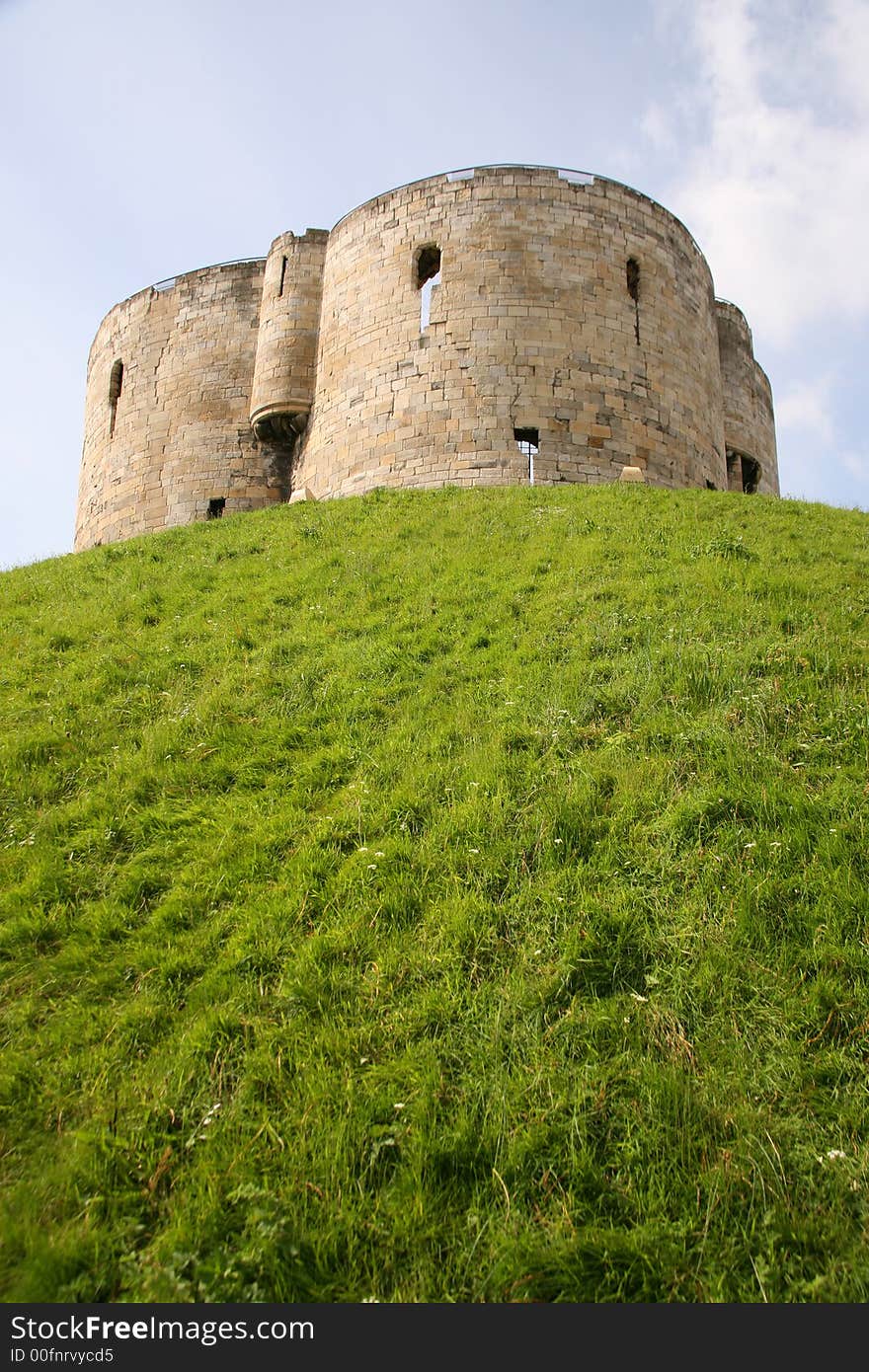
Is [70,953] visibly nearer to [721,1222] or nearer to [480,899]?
[480,899]

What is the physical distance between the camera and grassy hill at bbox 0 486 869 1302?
2635 mm

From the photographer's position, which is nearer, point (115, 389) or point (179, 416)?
point (179, 416)

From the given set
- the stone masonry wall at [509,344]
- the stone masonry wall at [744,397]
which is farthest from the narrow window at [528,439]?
the stone masonry wall at [744,397]

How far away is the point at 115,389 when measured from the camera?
2003 cm

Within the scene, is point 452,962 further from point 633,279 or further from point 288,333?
point 288,333

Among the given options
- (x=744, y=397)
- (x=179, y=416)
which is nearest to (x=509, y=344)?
(x=179, y=416)

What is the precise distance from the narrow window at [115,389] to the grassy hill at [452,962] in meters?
14.2

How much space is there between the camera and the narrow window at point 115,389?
19719 millimetres

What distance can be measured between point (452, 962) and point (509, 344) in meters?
13.1

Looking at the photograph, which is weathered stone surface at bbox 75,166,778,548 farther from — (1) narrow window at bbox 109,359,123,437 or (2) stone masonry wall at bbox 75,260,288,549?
(1) narrow window at bbox 109,359,123,437

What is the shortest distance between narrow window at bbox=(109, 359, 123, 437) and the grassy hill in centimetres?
1421

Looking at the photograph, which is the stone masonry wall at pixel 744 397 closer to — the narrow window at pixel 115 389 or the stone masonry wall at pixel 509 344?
the stone masonry wall at pixel 509 344

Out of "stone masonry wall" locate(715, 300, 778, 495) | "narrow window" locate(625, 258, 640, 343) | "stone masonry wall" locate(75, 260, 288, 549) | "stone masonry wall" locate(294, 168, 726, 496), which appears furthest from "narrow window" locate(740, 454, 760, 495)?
"stone masonry wall" locate(75, 260, 288, 549)

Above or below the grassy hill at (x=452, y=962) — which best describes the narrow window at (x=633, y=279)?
above
